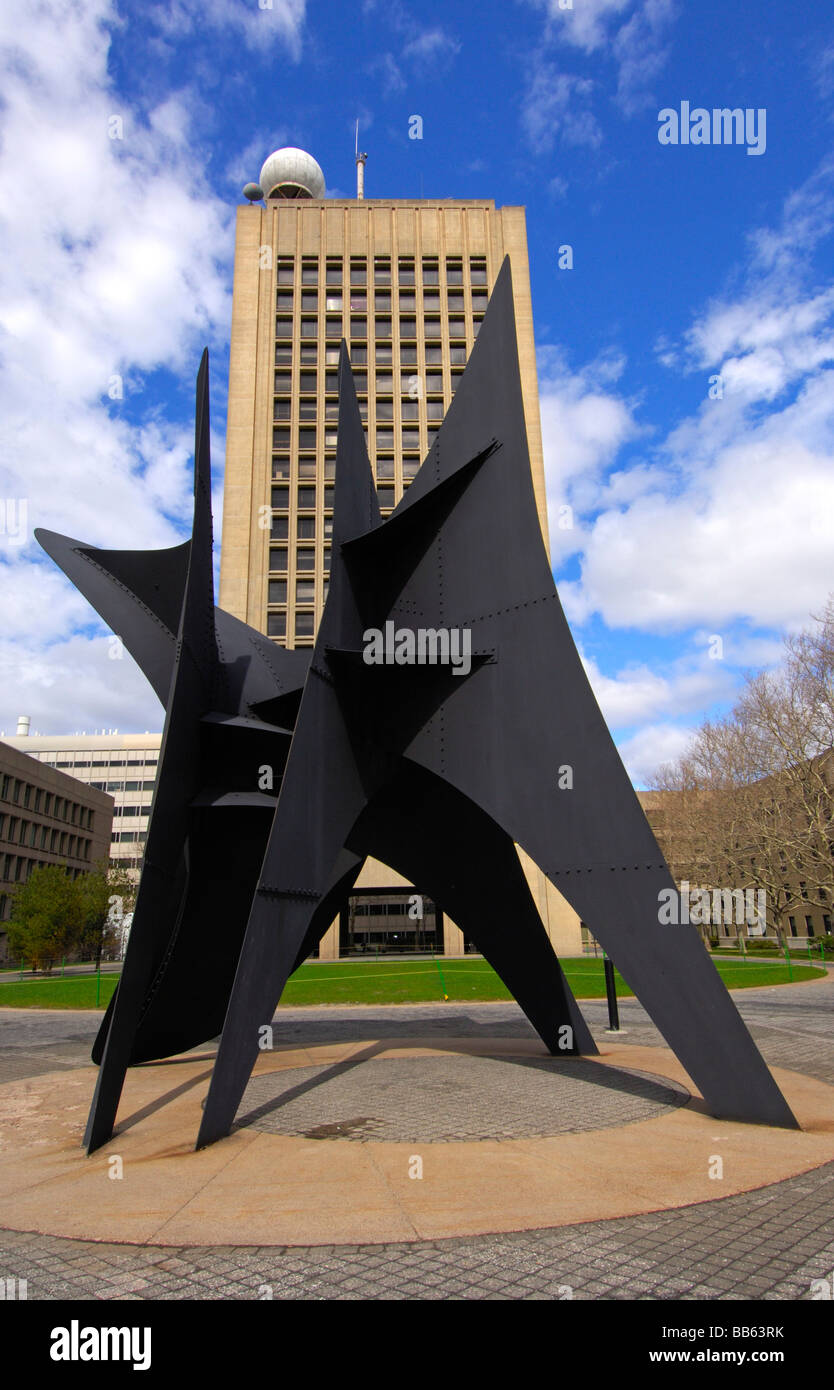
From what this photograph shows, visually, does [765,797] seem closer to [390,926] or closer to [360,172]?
[390,926]

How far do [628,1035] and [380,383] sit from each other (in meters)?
53.1

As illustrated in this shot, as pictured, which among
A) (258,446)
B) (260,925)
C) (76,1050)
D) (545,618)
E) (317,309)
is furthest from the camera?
(317,309)

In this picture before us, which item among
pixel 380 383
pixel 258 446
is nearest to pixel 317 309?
pixel 380 383

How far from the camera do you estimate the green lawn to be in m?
24.5

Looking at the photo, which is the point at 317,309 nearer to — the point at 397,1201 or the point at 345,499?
the point at 345,499

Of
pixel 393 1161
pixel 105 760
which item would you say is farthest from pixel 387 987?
pixel 105 760

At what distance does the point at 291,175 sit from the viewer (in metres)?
71.4

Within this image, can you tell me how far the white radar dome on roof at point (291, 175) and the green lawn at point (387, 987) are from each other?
67.6 metres

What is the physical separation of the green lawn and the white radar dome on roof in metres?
67.6

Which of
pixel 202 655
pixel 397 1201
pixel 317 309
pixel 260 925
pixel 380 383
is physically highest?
pixel 317 309

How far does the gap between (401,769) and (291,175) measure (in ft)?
253

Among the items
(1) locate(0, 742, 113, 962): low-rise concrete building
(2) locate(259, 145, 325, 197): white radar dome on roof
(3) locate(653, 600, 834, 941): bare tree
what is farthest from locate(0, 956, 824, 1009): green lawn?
(2) locate(259, 145, 325, 197): white radar dome on roof

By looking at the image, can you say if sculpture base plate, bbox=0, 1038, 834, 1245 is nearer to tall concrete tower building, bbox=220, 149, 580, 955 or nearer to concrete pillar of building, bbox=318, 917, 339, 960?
tall concrete tower building, bbox=220, 149, 580, 955

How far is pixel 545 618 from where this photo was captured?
9.70 m
